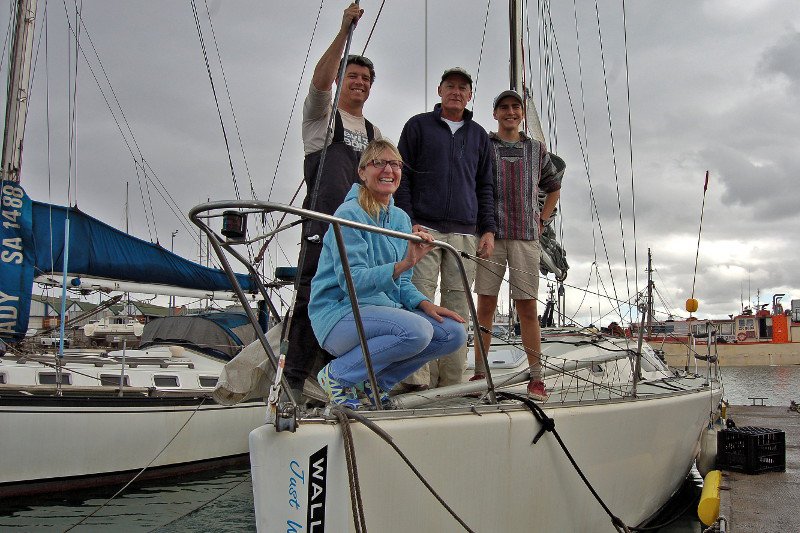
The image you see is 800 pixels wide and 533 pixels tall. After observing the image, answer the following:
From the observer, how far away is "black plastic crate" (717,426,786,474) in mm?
6297

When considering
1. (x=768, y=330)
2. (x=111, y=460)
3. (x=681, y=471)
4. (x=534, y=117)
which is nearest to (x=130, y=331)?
(x=111, y=460)

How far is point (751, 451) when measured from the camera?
627 cm

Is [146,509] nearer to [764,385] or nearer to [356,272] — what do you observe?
[356,272]

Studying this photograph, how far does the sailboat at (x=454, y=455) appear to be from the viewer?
231 cm

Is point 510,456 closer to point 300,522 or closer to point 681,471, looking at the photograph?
point 300,522

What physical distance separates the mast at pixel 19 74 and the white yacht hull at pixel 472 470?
10044 mm

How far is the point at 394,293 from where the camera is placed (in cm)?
310

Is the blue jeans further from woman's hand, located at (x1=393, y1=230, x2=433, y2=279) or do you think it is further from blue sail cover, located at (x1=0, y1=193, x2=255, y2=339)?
blue sail cover, located at (x1=0, y1=193, x2=255, y2=339)

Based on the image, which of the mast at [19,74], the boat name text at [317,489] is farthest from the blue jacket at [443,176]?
the mast at [19,74]

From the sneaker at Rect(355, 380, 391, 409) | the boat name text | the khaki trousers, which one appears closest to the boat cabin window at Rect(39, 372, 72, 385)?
the khaki trousers

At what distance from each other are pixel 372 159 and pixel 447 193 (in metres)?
1.04

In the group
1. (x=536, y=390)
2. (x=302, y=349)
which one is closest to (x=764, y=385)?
(x=536, y=390)

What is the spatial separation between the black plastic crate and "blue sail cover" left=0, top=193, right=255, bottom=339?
302 inches

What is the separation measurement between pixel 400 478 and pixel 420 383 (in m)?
1.21
